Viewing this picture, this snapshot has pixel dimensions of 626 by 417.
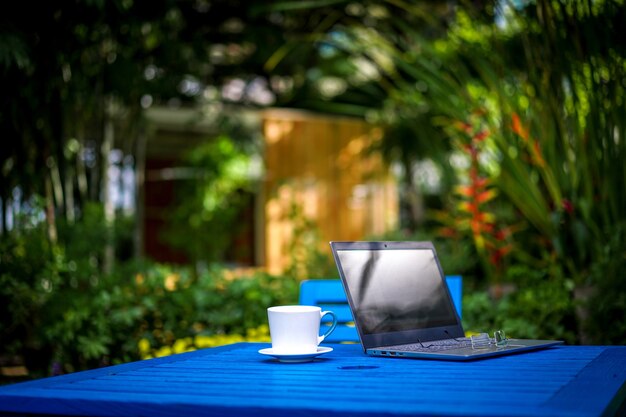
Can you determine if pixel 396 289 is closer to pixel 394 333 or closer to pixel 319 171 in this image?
pixel 394 333

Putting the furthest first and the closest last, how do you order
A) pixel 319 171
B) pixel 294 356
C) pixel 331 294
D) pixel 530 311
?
pixel 319 171 < pixel 530 311 < pixel 331 294 < pixel 294 356

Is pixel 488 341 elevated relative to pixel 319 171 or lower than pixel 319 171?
lower

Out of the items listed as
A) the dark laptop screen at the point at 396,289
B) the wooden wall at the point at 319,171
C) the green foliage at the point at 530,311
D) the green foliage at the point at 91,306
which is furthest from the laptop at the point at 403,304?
the wooden wall at the point at 319,171

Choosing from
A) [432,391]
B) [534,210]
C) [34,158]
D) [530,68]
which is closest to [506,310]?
[534,210]

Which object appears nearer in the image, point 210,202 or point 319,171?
point 210,202

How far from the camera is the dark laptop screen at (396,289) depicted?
1.91 meters

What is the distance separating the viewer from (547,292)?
395 centimetres

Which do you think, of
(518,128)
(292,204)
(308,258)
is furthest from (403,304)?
(292,204)

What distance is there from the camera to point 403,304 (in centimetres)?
199

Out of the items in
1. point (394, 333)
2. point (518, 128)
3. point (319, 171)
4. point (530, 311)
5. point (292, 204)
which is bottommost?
point (530, 311)

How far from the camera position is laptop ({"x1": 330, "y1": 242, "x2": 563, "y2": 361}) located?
1856 mm

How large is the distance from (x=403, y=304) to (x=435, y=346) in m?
0.14

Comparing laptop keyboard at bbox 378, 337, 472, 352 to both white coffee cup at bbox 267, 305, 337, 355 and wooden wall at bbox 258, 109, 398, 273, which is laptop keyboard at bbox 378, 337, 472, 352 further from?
wooden wall at bbox 258, 109, 398, 273

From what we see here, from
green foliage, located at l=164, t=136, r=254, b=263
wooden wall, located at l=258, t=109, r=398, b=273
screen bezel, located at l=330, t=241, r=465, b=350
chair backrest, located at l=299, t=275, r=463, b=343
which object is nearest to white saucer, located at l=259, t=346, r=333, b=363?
screen bezel, located at l=330, t=241, r=465, b=350
